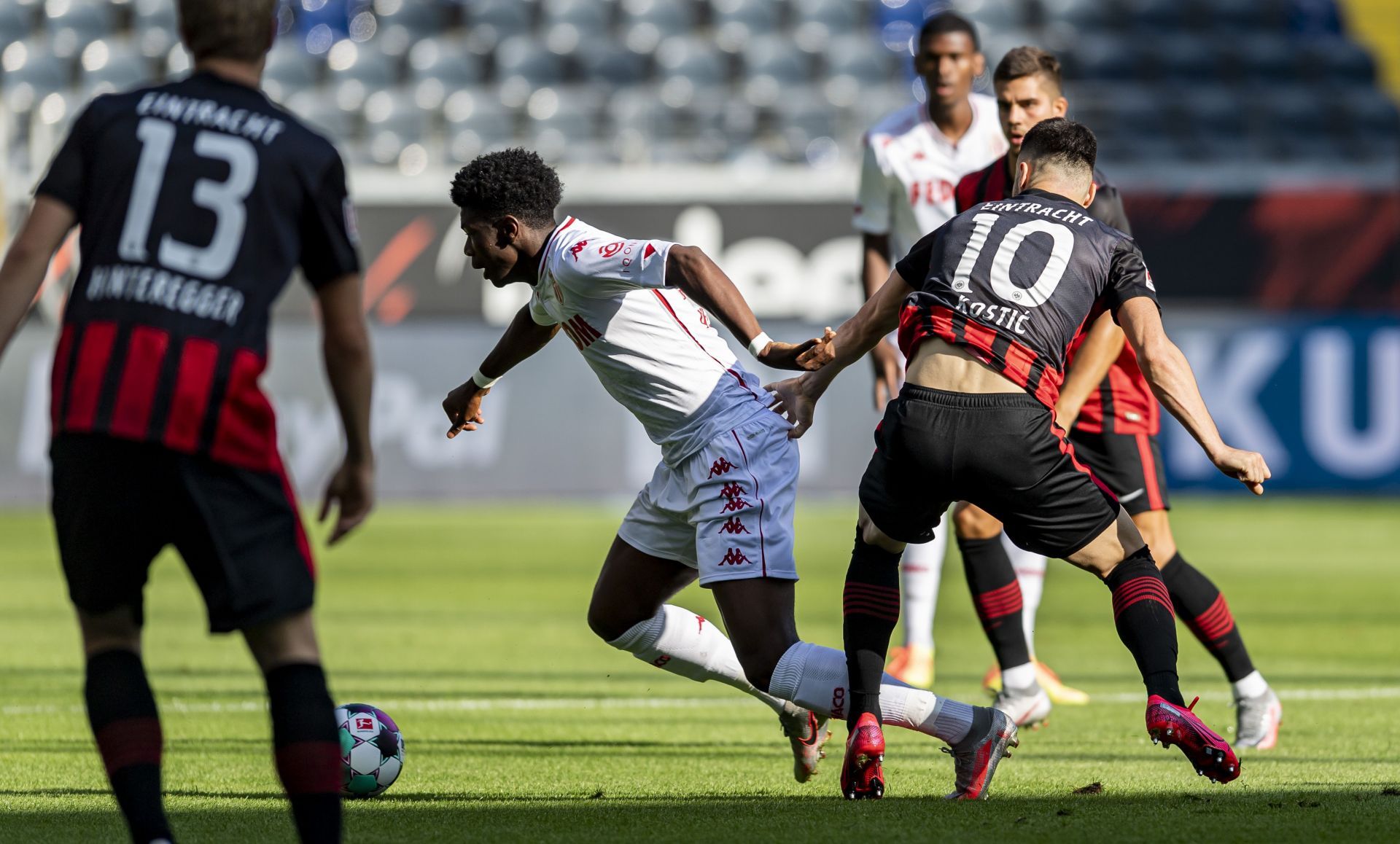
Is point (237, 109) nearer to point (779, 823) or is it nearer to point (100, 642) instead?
point (100, 642)

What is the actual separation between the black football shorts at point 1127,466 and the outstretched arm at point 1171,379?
1.45m

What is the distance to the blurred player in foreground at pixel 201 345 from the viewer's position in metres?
3.22

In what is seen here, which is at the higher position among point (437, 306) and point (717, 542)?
point (717, 542)

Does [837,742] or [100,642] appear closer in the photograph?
[100,642]

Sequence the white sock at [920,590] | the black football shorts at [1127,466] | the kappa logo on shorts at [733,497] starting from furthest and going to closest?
the white sock at [920,590], the black football shorts at [1127,466], the kappa logo on shorts at [733,497]

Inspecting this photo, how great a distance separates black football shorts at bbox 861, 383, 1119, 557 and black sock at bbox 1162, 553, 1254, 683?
4.62 feet

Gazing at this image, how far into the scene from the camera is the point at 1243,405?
17.0m

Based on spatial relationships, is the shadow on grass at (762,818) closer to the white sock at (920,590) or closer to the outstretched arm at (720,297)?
the outstretched arm at (720,297)

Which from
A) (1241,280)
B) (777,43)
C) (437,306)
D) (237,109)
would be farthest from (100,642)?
(777,43)

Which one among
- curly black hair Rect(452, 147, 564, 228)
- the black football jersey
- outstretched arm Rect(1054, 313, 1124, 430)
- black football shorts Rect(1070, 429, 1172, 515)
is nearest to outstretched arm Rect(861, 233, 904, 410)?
black football shorts Rect(1070, 429, 1172, 515)

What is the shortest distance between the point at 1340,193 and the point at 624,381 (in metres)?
14.6

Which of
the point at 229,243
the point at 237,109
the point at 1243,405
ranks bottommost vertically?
the point at 1243,405

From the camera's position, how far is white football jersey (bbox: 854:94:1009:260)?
7145 mm

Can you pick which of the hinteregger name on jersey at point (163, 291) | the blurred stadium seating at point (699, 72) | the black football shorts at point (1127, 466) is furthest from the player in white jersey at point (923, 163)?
the blurred stadium seating at point (699, 72)
